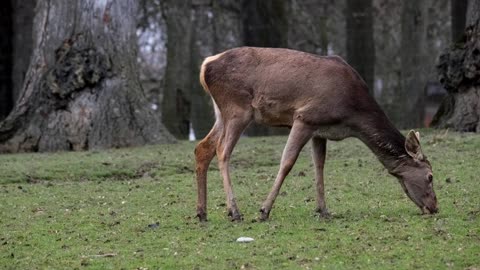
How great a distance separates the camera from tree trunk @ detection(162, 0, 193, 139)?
21938mm

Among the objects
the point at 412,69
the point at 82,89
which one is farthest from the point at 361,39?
the point at 82,89

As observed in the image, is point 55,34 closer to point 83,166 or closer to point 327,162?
point 83,166

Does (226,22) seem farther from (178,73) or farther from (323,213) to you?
(323,213)

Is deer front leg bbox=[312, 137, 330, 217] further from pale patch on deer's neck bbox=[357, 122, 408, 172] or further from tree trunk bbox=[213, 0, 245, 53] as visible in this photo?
tree trunk bbox=[213, 0, 245, 53]

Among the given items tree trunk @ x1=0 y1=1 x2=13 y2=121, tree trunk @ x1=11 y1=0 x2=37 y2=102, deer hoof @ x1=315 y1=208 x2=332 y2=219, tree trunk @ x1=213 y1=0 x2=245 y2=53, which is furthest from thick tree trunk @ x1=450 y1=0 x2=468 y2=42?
deer hoof @ x1=315 y1=208 x2=332 y2=219

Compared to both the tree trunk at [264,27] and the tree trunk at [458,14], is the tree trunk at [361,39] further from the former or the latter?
the tree trunk at [458,14]

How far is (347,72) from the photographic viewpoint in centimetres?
977

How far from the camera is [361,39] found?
21.6 m

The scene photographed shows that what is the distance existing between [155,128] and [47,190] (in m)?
4.49

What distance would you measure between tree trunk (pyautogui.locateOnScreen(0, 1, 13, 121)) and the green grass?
7447 mm

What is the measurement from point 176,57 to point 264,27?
1896 mm

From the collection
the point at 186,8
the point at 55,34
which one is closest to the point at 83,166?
the point at 55,34

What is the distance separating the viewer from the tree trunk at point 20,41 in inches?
858

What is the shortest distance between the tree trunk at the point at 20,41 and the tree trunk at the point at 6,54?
153 millimetres
